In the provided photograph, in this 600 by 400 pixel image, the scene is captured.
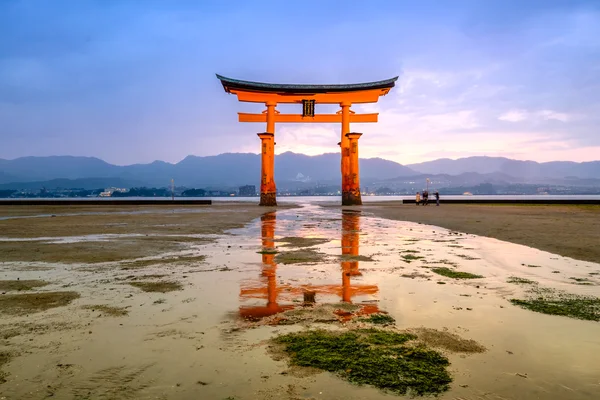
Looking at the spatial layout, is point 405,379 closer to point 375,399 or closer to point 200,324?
point 375,399

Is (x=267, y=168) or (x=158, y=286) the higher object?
(x=267, y=168)

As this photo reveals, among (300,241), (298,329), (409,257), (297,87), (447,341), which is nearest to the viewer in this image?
(447,341)

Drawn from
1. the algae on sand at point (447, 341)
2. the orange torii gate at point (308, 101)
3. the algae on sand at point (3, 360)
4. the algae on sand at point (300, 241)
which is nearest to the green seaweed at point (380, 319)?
the algae on sand at point (447, 341)

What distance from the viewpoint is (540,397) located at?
1937 millimetres

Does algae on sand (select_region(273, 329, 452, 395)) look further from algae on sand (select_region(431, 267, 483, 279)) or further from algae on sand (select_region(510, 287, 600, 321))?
algae on sand (select_region(431, 267, 483, 279))

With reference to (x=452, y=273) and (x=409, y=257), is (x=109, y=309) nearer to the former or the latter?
(x=452, y=273)

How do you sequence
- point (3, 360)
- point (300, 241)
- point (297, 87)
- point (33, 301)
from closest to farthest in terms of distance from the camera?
point (3, 360)
point (33, 301)
point (300, 241)
point (297, 87)

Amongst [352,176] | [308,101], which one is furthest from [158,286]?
[308,101]

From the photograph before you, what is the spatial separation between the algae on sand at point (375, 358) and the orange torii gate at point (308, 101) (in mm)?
27584

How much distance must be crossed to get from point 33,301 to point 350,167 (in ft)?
95.3

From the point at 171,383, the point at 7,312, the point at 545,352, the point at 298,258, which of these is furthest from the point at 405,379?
the point at 298,258

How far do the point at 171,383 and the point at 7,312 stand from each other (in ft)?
8.60

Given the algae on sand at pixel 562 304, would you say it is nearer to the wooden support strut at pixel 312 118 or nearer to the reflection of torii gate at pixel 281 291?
the reflection of torii gate at pixel 281 291

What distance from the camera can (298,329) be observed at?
3045 millimetres
